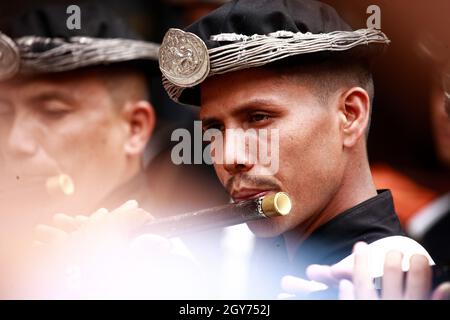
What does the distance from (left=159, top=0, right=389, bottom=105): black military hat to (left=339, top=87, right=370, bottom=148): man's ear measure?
12 cm

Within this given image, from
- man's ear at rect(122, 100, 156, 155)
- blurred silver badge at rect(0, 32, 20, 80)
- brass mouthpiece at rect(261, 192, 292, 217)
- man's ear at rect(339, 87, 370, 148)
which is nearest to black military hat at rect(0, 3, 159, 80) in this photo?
blurred silver badge at rect(0, 32, 20, 80)

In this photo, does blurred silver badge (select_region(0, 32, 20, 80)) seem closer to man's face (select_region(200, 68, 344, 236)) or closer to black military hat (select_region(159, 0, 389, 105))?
black military hat (select_region(159, 0, 389, 105))

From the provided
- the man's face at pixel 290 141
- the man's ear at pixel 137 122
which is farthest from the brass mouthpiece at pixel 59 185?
the man's face at pixel 290 141

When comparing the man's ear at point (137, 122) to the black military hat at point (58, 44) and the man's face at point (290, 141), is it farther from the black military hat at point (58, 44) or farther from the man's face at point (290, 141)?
the man's face at point (290, 141)

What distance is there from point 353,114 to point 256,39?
13.5 inches

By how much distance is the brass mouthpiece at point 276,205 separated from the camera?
90.7 inches

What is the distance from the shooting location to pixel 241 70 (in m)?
2.53

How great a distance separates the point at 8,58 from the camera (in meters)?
3.38

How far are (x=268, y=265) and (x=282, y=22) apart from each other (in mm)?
780

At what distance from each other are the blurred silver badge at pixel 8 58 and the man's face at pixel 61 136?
0.05 metres

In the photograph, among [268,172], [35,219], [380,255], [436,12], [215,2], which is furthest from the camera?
[215,2]

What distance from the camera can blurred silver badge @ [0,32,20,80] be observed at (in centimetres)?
338

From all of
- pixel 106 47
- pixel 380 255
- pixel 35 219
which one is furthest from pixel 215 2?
pixel 380 255

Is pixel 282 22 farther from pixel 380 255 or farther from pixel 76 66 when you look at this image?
pixel 76 66
